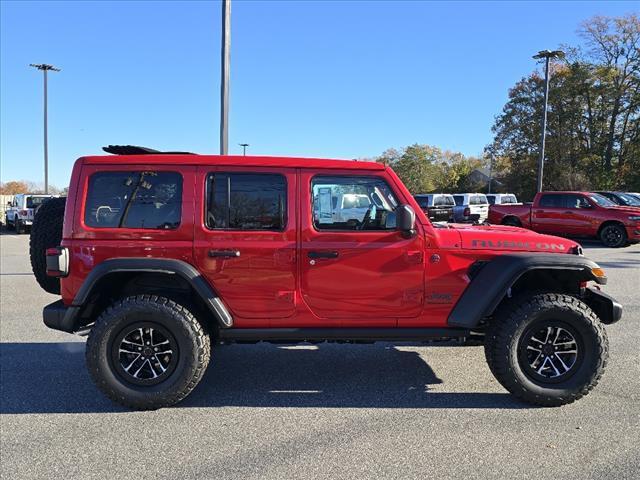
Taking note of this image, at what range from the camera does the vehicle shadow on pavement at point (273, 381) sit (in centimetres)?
398

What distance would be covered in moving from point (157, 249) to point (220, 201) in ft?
1.96

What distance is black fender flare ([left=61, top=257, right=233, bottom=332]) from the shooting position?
148 inches

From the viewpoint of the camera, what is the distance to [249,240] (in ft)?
12.7

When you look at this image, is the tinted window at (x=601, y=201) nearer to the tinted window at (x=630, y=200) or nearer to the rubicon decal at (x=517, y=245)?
the tinted window at (x=630, y=200)

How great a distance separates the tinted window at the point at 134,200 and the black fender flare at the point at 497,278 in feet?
7.54

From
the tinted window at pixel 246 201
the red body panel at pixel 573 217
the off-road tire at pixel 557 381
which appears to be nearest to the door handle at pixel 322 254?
the tinted window at pixel 246 201

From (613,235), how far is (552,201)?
6.94 feet

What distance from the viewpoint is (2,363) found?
4891 millimetres

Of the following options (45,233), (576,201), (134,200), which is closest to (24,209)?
(45,233)

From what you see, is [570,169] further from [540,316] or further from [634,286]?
[540,316]

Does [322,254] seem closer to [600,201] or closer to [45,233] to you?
[45,233]

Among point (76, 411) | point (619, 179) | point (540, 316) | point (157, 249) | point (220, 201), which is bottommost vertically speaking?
point (76, 411)

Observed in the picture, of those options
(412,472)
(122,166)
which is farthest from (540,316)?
(122,166)

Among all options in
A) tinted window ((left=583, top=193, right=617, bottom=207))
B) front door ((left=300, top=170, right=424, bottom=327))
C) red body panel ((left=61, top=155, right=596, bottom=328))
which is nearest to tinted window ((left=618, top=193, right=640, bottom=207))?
tinted window ((left=583, top=193, right=617, bottom=207))
